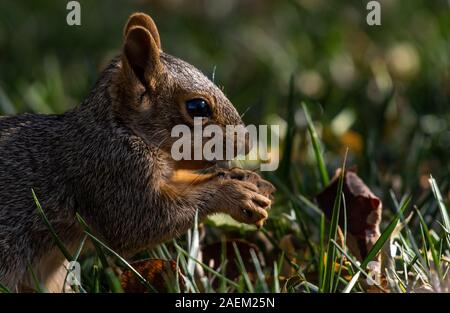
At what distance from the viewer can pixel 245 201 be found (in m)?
2.90

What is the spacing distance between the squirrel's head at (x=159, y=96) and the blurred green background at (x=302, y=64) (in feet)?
2.86

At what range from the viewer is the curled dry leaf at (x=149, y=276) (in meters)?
2.62

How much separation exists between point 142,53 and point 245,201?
2.00 feet

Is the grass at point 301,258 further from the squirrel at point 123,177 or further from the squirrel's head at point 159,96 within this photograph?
the squirrel's head at point 159,96

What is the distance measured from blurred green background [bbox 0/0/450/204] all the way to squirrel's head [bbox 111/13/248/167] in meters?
0.87

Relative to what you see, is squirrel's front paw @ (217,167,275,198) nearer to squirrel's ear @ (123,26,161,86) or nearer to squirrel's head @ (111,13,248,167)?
squirrel's head @ (111,13,248,167)

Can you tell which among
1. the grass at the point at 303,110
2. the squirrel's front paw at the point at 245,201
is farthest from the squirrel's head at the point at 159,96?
the grass at the point at 303,110

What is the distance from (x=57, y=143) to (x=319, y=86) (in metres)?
2.51

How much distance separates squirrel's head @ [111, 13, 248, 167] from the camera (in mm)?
2953

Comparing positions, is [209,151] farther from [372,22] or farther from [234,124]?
[372,22]

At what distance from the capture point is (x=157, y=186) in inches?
116

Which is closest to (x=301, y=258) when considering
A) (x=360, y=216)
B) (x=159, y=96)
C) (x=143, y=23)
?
(x=360, y=216)

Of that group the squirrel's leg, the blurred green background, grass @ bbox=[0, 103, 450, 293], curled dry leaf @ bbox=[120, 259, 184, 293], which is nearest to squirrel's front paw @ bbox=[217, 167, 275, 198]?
the squirrel's leg
